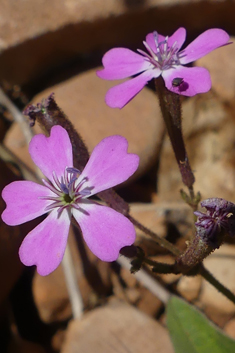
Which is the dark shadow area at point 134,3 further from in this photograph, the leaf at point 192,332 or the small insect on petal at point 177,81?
the leaf at point 192,332

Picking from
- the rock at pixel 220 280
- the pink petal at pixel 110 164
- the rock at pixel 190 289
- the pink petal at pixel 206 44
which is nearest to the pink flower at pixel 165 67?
the pink petal at pixel 206 44

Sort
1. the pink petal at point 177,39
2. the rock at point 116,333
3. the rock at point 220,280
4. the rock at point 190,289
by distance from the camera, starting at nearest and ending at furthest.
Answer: the pink petal at point 177,39
the rock at point 116,333
the rock at point 220,280
the rock at point 190,289

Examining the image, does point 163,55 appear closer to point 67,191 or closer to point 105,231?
point 67,191

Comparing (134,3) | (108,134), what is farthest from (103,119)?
(134,3)

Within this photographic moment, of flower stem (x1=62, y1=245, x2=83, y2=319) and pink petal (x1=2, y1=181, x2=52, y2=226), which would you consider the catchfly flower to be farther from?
flower stem (x1=62, y1=245, x2=83, y2=319)

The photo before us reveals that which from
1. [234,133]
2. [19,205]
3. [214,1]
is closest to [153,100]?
[234,133]

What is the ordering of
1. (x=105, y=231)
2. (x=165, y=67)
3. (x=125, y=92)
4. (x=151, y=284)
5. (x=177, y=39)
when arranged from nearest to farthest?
(x=105, y=231) < (x=125, y=92) < (x=165, y=67) < (x=177, y=39) < (x=151, y=284)

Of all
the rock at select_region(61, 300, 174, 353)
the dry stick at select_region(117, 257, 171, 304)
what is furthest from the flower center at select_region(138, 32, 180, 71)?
the rock at select_region(61, 300, 174, 353)

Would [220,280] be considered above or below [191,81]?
below
